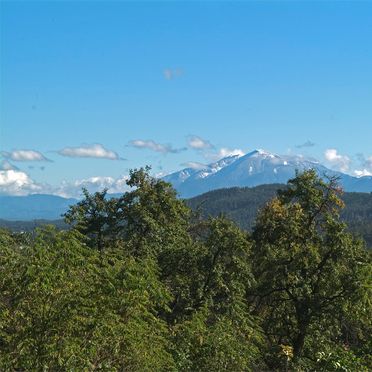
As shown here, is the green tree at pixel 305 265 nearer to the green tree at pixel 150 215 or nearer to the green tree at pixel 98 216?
the green tree at pixel 150 215

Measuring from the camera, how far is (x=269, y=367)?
2862cm

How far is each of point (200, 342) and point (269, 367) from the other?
14.7m

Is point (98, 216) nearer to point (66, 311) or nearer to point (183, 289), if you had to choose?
point (183, 289)

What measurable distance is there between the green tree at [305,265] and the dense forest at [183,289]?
0.08m

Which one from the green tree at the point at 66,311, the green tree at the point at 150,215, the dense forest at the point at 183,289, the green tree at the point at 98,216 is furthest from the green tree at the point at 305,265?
the green tree at the point at 66,311

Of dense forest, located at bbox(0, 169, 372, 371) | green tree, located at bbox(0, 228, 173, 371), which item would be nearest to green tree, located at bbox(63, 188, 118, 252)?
dense forest, located at bbox(0, 169, 372, 371)

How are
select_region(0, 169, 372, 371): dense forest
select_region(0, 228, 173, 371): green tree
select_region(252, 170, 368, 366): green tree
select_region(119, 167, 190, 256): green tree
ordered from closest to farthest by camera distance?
1. select_region(0, 228, 173, 371): green tree
2. select_region(0, 169, 372, 371): dense forest
3. select_region(252, 170, 368, 366): green tree
4. select_region(119, 167, 190, 256): green tree

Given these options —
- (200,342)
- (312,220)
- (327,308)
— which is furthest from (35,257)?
(312,220)

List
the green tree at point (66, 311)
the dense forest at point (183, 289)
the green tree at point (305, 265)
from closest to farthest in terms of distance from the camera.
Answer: the green tree at point (66, 311), the dense forest at point (183, 289), the green tree at point (305, 265)

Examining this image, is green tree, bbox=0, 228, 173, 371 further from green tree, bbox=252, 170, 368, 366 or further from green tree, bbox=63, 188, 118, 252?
green tree, bbox=63, 188, 118, 252

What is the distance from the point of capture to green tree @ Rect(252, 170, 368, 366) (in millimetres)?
30031

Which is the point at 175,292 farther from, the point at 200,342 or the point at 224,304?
the point at 200,342

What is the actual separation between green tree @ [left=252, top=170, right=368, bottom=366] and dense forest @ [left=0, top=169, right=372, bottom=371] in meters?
0.08

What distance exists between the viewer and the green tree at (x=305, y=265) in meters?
30.0
